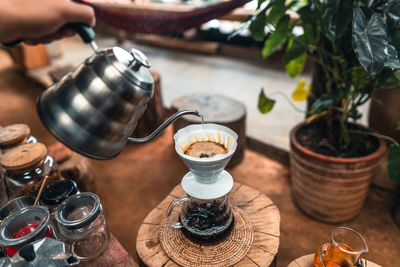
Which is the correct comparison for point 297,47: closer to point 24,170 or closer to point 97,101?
point 97,101

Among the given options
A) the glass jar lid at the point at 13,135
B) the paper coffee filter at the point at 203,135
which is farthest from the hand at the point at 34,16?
the glass jar lid at the point at 13,135

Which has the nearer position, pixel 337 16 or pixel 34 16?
pixel 34 16

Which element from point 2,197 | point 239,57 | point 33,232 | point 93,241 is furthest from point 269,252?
point 239,57

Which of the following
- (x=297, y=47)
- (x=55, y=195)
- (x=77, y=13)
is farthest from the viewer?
(x=297, y=47)

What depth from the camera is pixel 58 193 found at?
0.99 meters

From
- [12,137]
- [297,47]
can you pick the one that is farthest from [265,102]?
[12,137]

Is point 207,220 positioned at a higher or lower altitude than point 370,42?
lower

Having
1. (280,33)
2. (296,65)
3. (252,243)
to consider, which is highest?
(280,33)

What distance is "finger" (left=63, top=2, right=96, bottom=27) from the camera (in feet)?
2.49

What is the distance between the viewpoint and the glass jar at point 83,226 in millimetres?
850

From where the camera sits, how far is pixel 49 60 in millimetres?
4305

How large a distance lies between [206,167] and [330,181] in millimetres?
1018

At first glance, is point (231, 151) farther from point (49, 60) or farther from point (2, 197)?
point (49, 60)

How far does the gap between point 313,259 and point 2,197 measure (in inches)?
46.7
